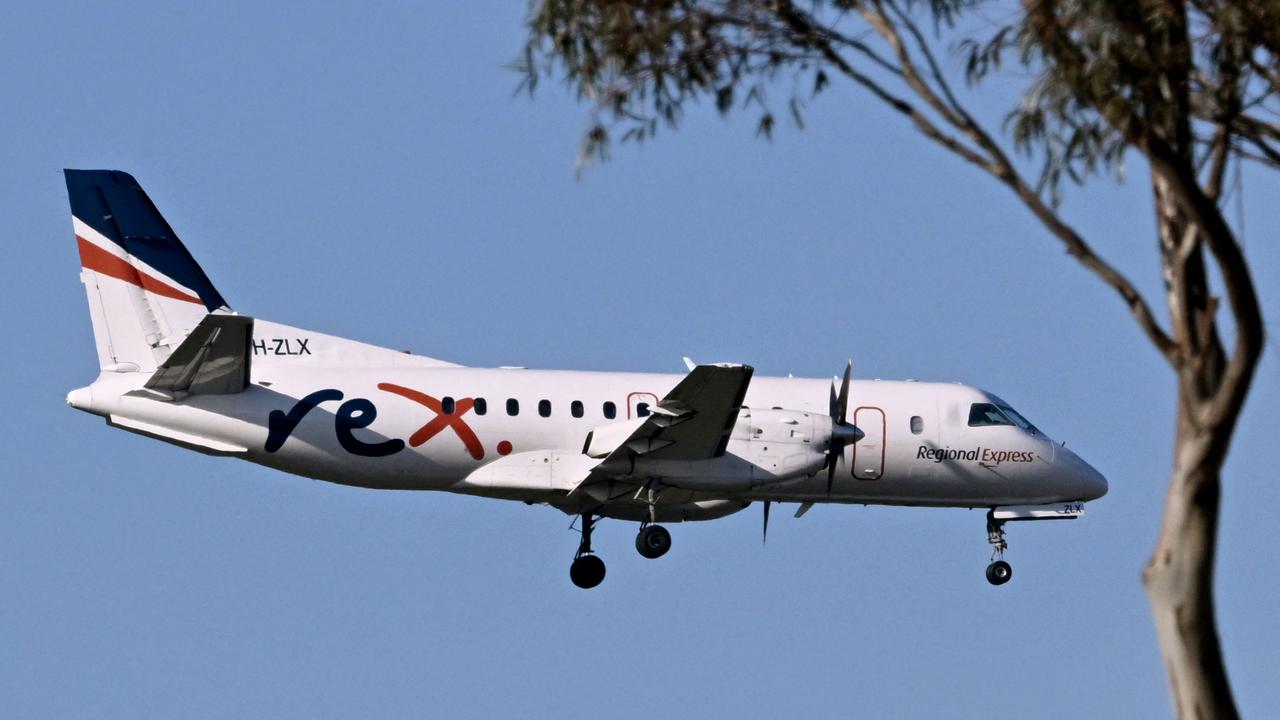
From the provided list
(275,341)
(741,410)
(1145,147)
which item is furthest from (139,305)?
(1145,147)

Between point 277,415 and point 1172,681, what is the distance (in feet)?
55.0

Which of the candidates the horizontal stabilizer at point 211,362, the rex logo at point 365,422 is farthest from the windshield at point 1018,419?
the horizontal stabilizer at point 211,362

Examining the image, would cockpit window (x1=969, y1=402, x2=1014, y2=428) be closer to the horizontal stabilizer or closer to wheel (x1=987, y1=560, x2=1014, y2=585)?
wheel (x1=987, y1=560, x2=1014, y2=585)

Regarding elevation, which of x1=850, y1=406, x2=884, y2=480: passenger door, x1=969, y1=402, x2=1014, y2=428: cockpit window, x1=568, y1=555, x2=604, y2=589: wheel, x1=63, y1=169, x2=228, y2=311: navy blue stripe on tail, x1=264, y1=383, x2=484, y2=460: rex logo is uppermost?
x1=63, y1=169, x2=228, y2=311: navy blue stripe on tail

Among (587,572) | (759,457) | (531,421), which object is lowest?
(587,572)

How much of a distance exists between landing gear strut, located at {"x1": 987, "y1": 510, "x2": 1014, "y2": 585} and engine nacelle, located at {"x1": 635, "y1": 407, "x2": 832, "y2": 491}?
4859 millimetres

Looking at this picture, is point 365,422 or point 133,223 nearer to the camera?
point 365,422

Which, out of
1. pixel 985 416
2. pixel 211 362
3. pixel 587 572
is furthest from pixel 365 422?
pixel 985 416

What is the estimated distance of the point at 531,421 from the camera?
3102 cm

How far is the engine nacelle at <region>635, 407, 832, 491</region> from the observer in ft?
100

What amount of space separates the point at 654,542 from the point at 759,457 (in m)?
2.62

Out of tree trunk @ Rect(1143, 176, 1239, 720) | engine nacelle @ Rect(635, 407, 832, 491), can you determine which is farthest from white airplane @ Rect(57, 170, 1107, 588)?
tree trunk @ Rect(1143, 176, 1239, 720)

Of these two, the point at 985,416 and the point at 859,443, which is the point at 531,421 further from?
the point at 985,416

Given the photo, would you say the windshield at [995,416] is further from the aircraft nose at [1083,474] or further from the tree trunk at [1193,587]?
the tree trunk at [1193,587]
